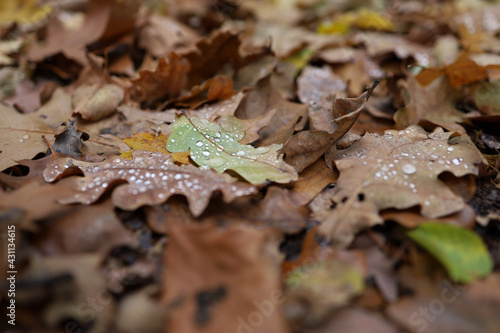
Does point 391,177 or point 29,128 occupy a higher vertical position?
point 391,177

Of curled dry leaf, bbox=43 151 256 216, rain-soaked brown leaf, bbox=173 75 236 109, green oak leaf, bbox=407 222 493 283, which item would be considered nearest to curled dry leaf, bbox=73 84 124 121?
rain-soaked brown leaf, bbox=173 75 236 109

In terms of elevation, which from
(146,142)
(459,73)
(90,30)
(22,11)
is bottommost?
(22,11)

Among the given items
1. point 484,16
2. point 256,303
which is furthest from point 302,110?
point 484,16

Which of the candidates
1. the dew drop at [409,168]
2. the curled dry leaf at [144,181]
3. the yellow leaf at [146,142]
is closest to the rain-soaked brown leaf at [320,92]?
the dew drop at [409,168]

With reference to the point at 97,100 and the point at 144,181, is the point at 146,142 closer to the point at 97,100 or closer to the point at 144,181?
the point at 144,181

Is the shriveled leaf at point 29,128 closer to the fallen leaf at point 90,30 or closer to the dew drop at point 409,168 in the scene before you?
the fallen leaf at point 90,30

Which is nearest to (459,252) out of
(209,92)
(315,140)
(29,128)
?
(315,140)

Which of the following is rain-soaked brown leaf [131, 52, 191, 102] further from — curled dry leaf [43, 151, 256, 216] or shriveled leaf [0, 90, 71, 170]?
curled dry leaf [43, 151, 256, 216]
